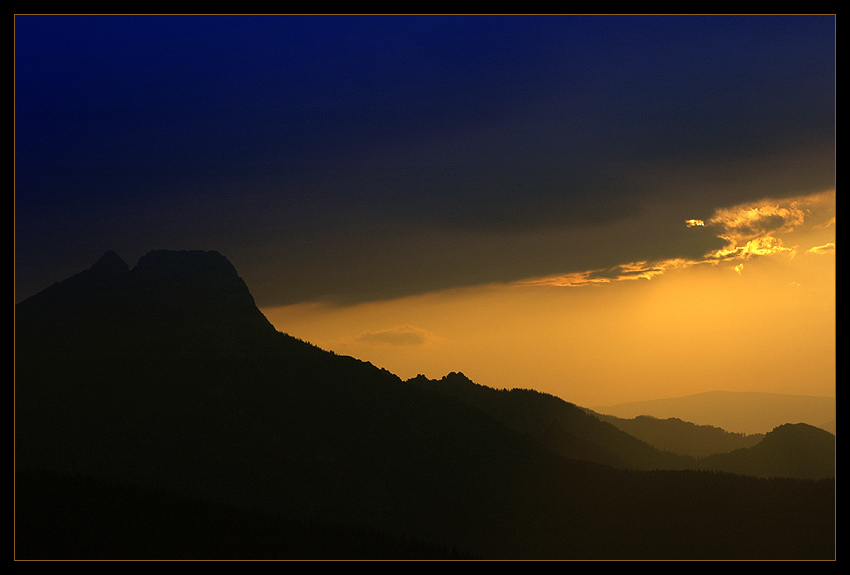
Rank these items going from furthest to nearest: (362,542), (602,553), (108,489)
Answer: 1. (602,553)
2. (362,542)
3. (108,489)

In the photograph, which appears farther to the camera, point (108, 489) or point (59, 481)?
point (108, 489)
